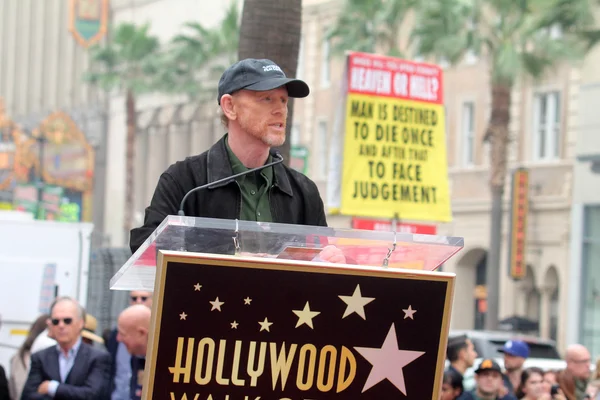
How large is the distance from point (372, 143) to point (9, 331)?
14.8ft

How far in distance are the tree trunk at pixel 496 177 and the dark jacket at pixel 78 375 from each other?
75.3 ft

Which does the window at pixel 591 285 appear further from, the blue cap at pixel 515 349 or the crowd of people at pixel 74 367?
the crowd of people at pixel 74 367

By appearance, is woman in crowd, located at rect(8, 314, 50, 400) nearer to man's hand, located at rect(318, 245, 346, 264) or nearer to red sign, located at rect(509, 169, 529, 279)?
man's hand, located at rect(318, 245, 346, 264)

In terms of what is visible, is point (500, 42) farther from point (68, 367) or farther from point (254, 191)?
point (254, 191)

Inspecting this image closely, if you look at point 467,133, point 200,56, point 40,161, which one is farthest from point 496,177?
point 40,161

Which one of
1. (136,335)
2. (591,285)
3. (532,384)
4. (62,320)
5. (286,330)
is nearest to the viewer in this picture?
(286,330)

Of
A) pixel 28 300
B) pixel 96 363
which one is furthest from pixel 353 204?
pixel 96 363

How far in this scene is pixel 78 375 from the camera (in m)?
8.77

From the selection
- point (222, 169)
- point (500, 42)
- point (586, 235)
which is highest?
point (500, 42)

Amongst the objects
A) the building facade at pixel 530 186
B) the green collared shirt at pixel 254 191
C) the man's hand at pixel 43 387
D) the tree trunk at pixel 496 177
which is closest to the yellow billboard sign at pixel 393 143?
the man's hand at pixel 43 387

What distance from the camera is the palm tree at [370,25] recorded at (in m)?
38.5

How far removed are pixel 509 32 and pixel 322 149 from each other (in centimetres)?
1675

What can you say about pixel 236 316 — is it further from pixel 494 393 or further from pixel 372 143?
pixel 372 143

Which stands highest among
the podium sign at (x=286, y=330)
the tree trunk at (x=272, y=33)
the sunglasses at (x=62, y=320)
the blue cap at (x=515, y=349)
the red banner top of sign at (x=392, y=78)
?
the red banner top of sign at (x=392, y=78)
